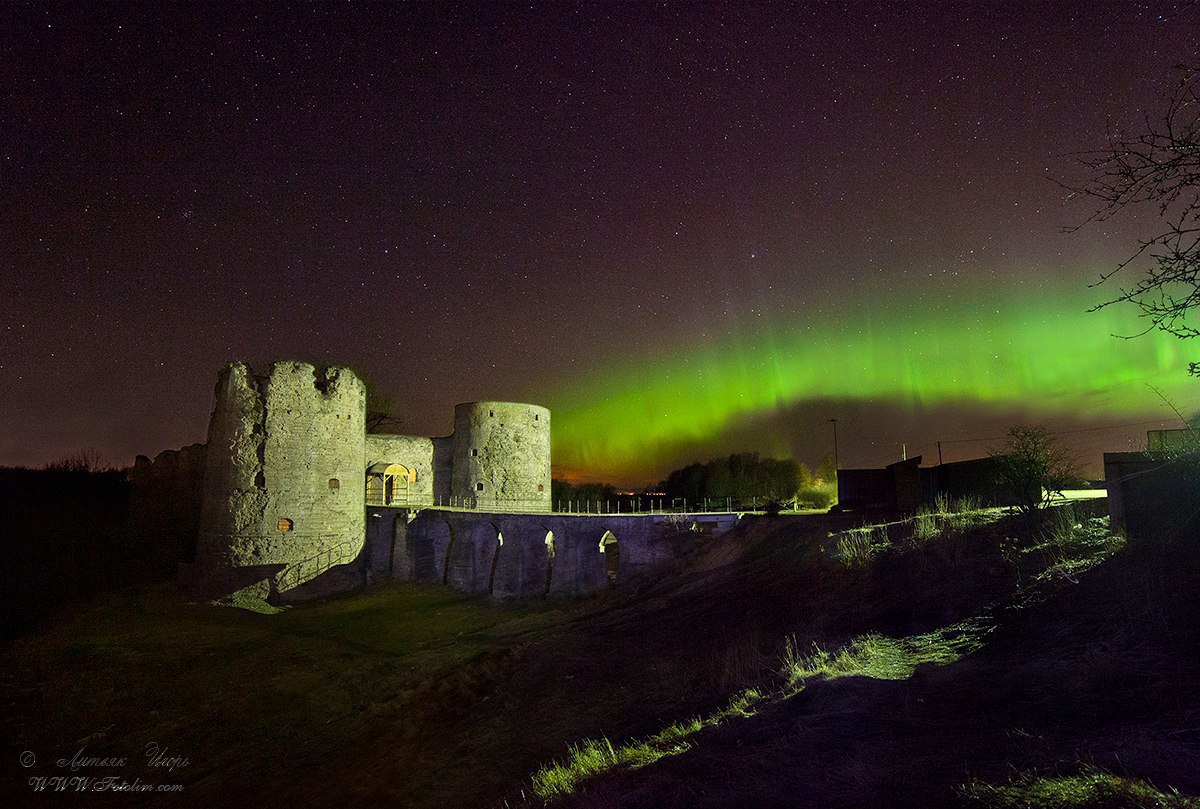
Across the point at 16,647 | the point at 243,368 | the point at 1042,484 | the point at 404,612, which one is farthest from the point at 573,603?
the point at 16,647

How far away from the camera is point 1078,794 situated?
12.8ft

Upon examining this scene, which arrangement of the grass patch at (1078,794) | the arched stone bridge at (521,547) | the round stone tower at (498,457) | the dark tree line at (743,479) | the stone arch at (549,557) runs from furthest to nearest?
the dark tree line at (743,479)
the round stone tower at (498,457)
the stone arch at (549,557)
the arched stone bridge at (521,547)
the grass patch at (1078,794)

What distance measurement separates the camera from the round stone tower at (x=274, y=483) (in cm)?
2480

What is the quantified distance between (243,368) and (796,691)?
80.7ft

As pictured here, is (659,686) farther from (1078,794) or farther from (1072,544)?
(1078,794)

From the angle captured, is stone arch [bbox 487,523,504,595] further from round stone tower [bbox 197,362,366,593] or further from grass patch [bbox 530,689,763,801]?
grass patch [bbox 530,689,763,801]

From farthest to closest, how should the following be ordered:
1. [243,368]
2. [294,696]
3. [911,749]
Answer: [243,368]
[294,696]
[911,749]

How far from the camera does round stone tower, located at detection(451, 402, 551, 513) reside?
33000 mm

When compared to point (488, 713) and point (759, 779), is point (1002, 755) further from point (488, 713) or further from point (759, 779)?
point (488, 713)

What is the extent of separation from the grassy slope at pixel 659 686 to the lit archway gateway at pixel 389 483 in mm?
8595

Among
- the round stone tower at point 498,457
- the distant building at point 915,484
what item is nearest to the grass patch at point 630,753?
the distant building at point 915,484

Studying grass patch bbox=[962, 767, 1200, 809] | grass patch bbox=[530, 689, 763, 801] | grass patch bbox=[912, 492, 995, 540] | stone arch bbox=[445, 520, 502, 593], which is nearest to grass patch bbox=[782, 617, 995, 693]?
grass patch bbox=[530, 689, 763, 801]

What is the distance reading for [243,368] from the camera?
2548cm

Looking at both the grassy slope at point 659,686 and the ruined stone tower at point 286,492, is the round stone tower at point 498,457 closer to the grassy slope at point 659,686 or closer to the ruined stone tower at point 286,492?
the ruined stone tower at point 286,492
